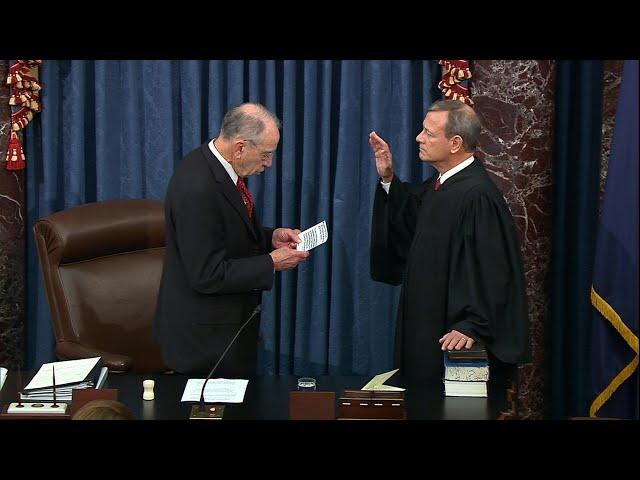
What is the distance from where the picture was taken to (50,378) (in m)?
3.74

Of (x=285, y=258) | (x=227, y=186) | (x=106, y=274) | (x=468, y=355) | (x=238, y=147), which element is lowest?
(x=468, y=355)

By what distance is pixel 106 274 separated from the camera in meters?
4.81

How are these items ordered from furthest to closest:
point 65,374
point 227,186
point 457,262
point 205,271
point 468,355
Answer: point 457,262 < point 227,186 < point 205,271 < point 65,374 < point 468,355

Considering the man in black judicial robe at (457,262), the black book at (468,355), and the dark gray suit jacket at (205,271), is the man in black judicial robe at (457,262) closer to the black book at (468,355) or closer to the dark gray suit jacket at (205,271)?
the black book at (468,355)

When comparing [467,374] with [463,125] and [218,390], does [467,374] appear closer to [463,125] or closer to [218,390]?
[218,390]

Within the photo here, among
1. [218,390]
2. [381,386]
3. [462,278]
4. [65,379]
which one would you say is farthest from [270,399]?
[462,278]

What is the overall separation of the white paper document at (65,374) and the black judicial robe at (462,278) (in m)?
1.39

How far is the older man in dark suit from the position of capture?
13.2 feet

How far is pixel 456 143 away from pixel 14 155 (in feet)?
7.86

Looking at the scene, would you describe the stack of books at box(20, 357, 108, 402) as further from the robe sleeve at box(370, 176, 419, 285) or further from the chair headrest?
the robe sleeve at box(370, 176, 419, 285)

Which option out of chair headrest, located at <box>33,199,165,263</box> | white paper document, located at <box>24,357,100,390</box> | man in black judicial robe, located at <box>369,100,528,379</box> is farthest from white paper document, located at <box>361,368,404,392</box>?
chair headrest, located at <box>33,199,165,263</box>

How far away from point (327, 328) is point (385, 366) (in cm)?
38

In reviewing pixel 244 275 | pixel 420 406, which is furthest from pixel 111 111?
pixel 420 406
